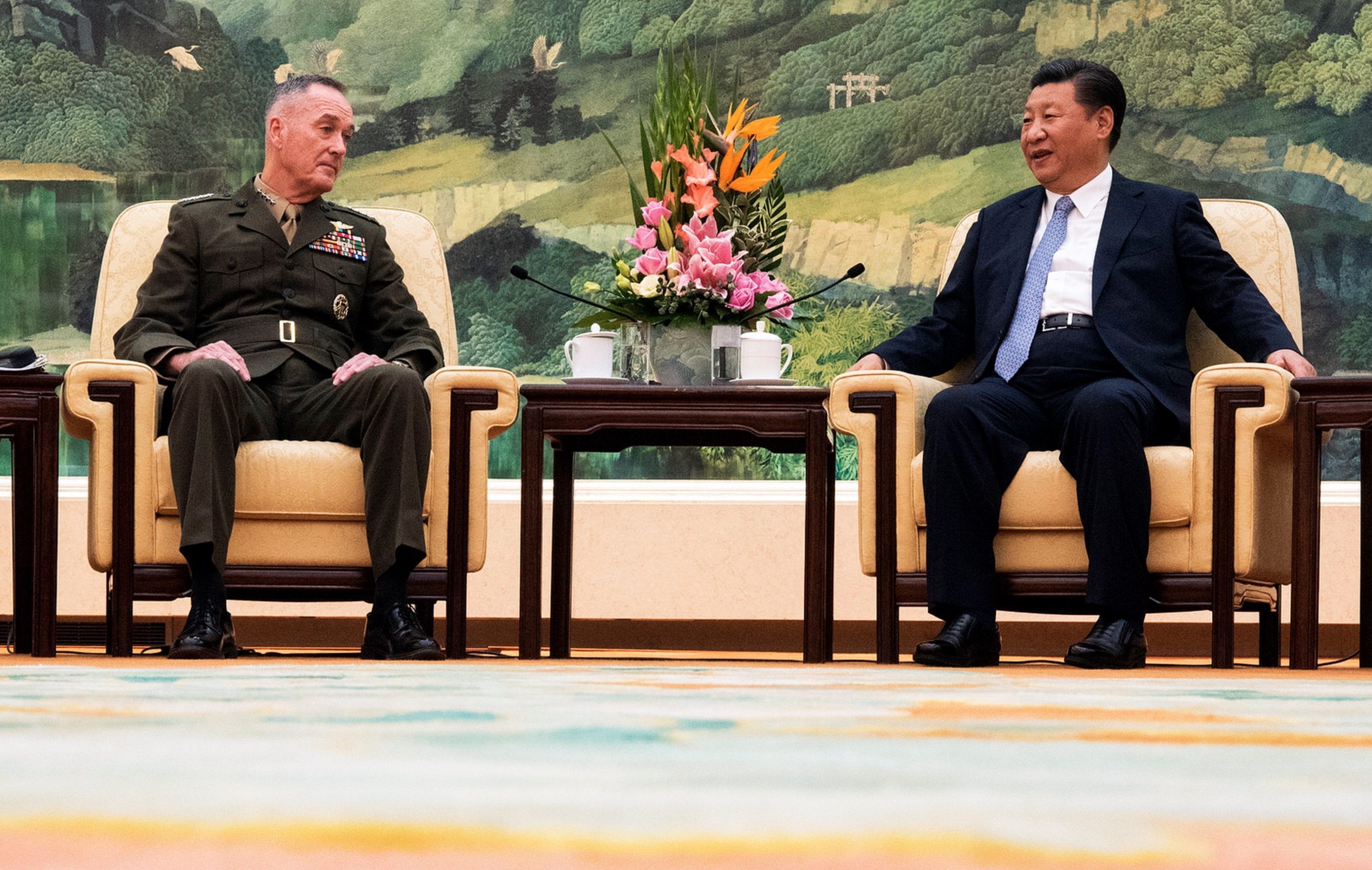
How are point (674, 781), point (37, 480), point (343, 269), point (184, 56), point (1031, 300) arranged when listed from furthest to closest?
point (184, 56), point (343, 269), point (1031, 300), point (37, 480), point (674, 781)

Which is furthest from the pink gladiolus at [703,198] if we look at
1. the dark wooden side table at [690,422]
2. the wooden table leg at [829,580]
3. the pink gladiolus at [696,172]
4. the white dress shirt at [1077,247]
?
the white dress shirt at [1077,247]

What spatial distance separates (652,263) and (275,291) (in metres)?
0.75

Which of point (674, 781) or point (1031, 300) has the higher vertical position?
point (1031, 300)

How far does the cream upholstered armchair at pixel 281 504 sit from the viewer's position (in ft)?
8.48

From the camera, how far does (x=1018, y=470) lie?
2568 millimetres

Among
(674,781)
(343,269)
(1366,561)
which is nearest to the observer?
(674,781)

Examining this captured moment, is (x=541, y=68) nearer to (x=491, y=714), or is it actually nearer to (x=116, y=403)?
(x=116, y=403)

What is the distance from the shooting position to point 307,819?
60 cm

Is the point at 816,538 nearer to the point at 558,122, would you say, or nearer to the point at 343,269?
the point at 343,269

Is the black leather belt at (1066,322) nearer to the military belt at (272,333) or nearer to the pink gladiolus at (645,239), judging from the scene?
the pink gladiolus at (645,239)

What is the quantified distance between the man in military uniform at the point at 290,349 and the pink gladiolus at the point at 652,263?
0.43 metres

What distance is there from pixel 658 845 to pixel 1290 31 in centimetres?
398

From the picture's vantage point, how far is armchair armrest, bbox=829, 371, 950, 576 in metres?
2.64

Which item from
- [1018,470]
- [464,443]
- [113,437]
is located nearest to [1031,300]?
[1018,470]
